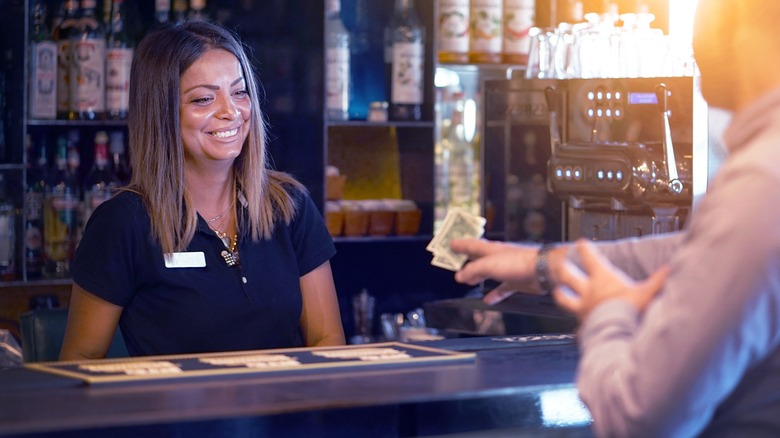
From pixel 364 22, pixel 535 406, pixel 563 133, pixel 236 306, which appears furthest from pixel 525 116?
pixel 535 406

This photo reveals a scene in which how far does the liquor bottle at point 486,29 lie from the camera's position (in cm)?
371

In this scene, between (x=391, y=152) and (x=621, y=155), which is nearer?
(x=621, y=155)

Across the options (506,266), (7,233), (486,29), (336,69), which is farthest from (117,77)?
(506,266)

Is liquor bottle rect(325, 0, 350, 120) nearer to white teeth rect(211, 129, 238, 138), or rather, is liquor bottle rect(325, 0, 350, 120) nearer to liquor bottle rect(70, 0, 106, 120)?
liquor bottle rect(70, 0, 106, 120)

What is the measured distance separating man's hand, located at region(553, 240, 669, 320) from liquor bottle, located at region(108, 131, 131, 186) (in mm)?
2429

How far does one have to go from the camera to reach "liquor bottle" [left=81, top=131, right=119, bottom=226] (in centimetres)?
348

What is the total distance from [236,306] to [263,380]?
743 mm

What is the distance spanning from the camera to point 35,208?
136 inches

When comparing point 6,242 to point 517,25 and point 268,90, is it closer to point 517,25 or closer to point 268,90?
point 268,90

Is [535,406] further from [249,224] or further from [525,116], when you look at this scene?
[525,116]

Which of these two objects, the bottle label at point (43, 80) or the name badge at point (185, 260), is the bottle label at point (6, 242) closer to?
the bottle label at point (43, 80)

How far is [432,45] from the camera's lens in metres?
3.65

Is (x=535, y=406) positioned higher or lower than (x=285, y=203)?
lower

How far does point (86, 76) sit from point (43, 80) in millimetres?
124
